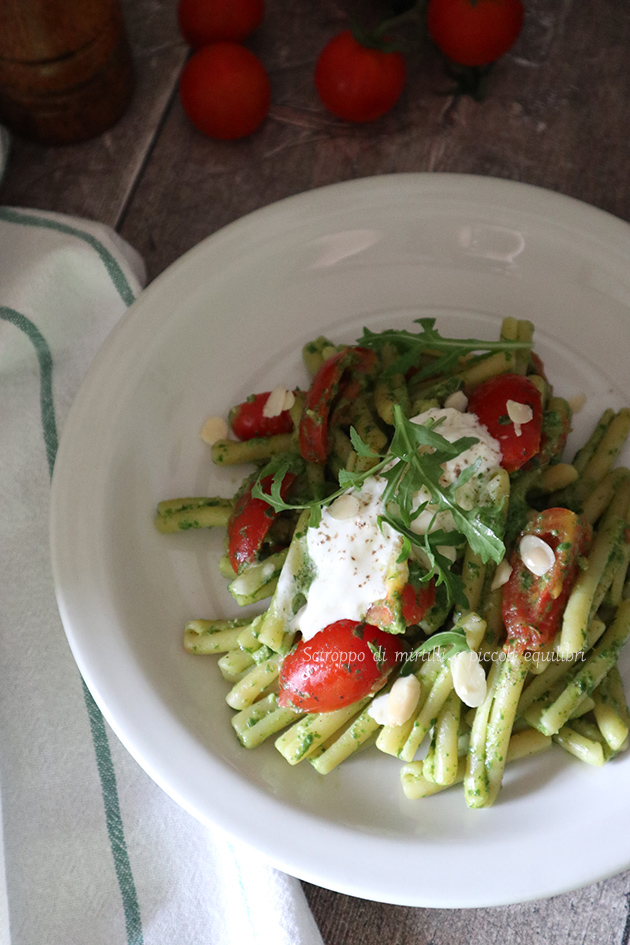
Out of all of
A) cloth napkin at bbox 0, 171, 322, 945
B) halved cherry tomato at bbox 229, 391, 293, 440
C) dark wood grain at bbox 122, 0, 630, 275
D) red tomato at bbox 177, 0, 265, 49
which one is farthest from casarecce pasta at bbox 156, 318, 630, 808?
red tomato at bbox 177, 0, 265, 49

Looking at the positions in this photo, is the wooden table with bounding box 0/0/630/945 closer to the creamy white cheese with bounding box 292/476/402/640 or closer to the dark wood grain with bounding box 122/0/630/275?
the dark wood grain with bounding box 122/0/630/275

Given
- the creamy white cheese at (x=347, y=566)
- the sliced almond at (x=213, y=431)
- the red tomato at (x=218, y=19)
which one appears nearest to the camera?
the creamy white cheese at (x=347, y=566)

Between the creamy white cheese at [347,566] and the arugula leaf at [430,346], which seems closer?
the creamy white cheese at [347,566]

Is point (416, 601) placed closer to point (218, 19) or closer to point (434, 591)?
point (434, 591)

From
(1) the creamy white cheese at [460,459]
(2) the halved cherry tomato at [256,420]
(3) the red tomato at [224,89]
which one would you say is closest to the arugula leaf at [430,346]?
(1) the creamy white cheese at [460,459]

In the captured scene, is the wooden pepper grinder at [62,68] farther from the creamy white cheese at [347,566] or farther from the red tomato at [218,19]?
the creamy white cheese at [347,566]

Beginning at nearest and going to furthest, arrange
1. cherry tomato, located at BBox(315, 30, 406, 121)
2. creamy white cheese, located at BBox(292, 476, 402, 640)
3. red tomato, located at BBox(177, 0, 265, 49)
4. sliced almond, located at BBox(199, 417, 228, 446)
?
creamy white cheese, located at BBox(292, 476, 402, 640) < sliced almond, located at BBox(199, 417, 228, 446) < cherry tomato, located at BBox(315, 30, 406, 121) < red tomato, located at BBox(177, 0, 265, 49)

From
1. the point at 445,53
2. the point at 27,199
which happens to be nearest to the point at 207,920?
the point at 27,199
